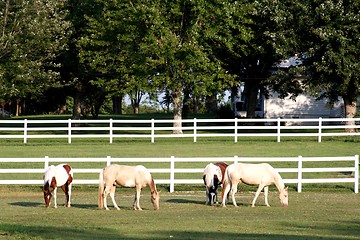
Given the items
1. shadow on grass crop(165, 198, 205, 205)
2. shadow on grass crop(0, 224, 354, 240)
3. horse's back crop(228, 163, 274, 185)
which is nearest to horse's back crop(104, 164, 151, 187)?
horse's back crop(228, 163, 274, 185)

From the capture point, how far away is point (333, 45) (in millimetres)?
50531

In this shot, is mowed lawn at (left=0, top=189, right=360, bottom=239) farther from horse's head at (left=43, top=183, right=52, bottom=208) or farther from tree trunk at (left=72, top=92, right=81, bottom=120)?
tree trunk at (left=72, top=92, right=81, bottom=120)

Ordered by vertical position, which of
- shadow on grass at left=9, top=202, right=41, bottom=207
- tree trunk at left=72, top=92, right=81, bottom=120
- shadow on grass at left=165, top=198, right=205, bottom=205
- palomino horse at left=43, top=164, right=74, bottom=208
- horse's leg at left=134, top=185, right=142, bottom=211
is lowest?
shadow on grass at left=9, top=202, right=41, bottom=207

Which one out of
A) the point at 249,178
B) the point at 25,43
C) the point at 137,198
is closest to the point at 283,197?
the point at 249,178

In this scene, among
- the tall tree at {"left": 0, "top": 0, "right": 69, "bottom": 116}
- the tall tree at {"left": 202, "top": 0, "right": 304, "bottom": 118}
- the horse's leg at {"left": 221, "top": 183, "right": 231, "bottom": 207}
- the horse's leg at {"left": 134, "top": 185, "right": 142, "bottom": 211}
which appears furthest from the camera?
the tall tree at {"left": 202, "top": 0, "right": 304, "bottom": 118}

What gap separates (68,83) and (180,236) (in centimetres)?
4110

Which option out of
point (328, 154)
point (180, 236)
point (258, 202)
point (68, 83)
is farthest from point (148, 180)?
point (68, 83)

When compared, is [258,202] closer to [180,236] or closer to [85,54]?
[180,236]

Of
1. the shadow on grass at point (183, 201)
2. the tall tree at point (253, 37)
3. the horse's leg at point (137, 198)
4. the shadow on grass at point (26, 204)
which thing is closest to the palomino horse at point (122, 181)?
the horse's leg at point (137, 198)

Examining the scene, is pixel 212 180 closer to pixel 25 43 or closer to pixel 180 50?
pixel 180 50

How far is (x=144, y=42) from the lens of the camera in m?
52.0

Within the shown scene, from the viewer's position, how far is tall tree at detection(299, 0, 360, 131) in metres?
49.6

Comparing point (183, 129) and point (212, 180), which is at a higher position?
point (183, 129)

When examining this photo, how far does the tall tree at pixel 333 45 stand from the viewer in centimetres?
4962
